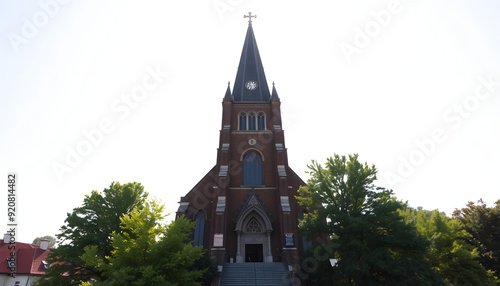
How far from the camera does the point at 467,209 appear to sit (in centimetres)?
2586

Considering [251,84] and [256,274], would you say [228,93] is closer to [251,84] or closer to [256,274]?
[251,84]

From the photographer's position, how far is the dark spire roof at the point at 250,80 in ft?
112

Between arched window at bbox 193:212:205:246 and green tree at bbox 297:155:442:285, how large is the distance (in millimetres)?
12397

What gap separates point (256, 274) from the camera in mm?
19781

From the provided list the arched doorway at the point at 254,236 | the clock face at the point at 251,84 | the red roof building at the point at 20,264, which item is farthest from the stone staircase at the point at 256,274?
the clock face at the point at 251,84

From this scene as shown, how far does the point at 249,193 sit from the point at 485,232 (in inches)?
858

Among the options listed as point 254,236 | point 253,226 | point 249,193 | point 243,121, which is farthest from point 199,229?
point 243,121

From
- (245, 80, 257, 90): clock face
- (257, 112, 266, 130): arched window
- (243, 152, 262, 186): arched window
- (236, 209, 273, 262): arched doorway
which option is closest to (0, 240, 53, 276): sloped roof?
(236, 209, 273, 262): arched doorway

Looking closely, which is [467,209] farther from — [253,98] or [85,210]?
[85,210]

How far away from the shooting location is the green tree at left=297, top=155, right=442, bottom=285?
1440 centimetres

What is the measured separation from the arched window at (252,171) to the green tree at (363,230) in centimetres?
997

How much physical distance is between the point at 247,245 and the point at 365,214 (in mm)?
13027

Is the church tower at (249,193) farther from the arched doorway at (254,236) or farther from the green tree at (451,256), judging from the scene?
the green tree at (451,256)

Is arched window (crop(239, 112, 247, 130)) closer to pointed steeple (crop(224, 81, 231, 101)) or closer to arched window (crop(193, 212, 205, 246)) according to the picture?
pointed steeple (crop(224, 81, 231, 101))
